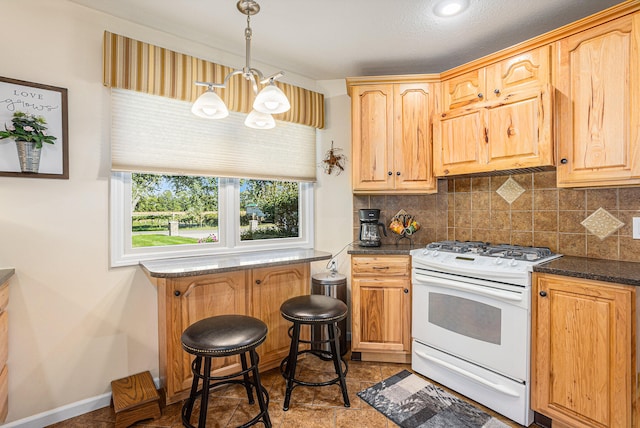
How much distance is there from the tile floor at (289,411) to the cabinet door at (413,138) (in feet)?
5.28

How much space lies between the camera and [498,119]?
2223 millimetres

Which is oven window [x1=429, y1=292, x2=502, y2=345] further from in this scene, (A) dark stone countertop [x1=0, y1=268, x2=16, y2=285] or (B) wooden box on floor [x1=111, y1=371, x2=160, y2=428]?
(A) dark stone countertop [x1=0, y1=268, x2=16, y2=285]

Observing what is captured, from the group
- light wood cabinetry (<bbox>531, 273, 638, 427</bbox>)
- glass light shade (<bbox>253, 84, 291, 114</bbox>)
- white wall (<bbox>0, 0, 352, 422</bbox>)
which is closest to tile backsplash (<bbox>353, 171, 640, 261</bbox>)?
light wood cabinetry (<bbox>531, 273, 638, 427</bbox>)

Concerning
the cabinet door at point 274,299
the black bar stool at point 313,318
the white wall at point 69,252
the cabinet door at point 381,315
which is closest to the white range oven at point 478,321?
the cabinet door at point 381,315

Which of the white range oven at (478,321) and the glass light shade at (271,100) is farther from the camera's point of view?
the white range oven at (478,321)

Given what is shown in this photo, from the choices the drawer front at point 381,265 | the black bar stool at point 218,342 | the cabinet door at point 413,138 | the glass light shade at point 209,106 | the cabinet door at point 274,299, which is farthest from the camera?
the cabinet door at point 413,138

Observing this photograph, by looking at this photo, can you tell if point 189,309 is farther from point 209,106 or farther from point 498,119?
point 498,119

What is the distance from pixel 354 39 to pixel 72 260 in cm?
246

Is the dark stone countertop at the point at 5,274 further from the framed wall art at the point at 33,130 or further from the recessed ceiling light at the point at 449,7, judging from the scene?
the recessed ceiling light at the point at 449,7

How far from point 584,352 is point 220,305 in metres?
2.16

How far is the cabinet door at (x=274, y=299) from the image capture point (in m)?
2.32

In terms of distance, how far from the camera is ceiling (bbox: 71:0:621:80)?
77.0 inches

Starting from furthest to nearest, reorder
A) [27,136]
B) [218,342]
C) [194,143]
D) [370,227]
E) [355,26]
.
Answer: [370,227]
[194,143]
[355,26]
[27,136]
[218,342]

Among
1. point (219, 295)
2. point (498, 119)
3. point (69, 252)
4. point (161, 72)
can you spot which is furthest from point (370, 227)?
point (69, 252)
